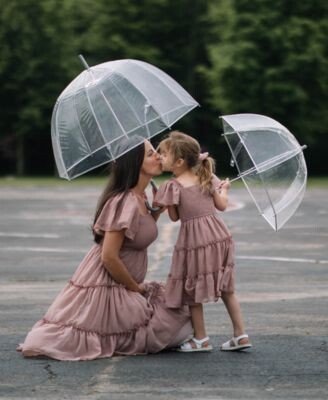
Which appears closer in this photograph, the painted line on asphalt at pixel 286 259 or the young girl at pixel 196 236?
the young girl at pixel 196 236

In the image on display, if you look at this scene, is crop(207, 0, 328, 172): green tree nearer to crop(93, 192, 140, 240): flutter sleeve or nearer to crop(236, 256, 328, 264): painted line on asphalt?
crop(236, 256, 328, 264): painted line on asphalt

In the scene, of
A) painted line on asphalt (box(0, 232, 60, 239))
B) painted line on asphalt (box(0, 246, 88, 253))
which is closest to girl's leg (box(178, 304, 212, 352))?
painted line on asphalt (box(0, 246, 88, 253))

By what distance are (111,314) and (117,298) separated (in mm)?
127

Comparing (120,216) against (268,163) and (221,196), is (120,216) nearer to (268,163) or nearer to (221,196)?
(221,196)

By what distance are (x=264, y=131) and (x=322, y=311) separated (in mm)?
2667

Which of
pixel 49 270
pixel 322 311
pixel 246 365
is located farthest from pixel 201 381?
pixel 49 270

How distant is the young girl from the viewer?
9.41 metres

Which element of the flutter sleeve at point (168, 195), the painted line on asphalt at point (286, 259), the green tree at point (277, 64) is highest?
the green tree at point (277, 64)

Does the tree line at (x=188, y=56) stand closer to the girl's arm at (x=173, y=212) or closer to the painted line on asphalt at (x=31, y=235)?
the painted line on asphalt at (x=31, y=235)

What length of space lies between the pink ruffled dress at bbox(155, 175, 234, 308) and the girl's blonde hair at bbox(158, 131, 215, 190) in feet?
0.22

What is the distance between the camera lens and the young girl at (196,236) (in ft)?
30.9

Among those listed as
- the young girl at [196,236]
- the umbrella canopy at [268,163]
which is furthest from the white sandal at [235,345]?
the umbrella canopy at [268,163]

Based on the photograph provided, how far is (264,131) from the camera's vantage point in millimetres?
9406

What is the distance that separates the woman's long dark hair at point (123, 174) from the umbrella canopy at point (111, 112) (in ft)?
0.25
